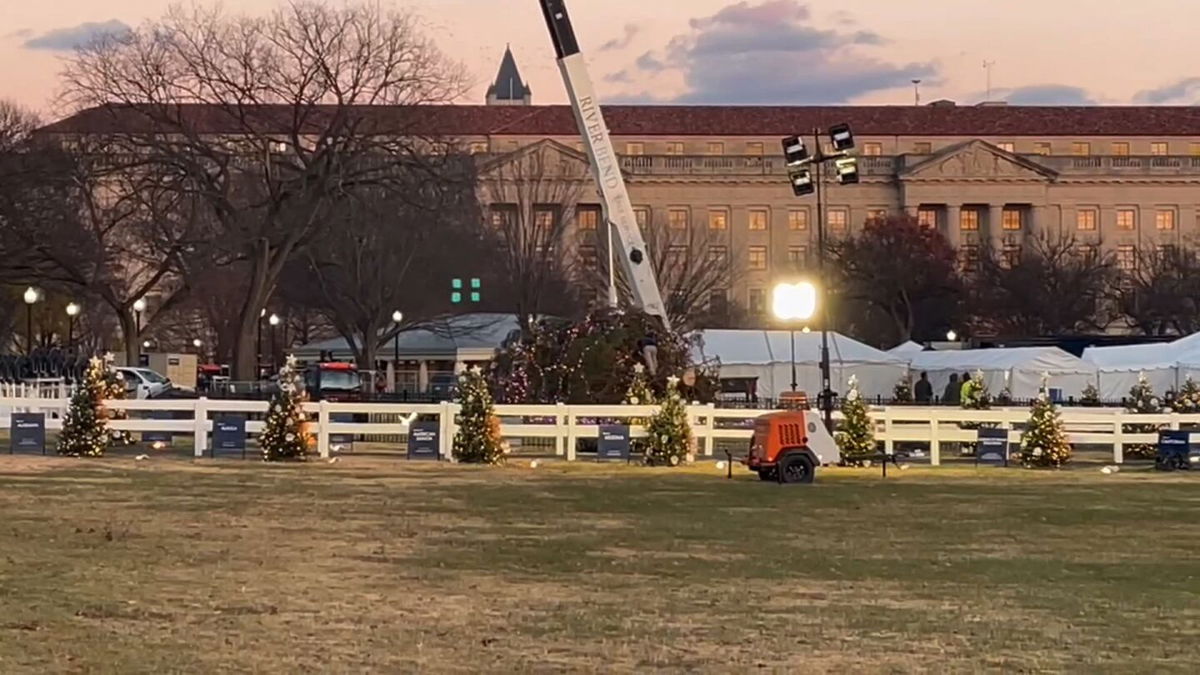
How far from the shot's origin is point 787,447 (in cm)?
2408

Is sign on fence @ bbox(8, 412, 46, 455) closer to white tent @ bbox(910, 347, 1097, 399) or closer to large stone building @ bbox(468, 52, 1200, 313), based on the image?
white tent @ bbox(910, 347, 1097, 399)

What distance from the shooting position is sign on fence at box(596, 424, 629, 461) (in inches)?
1154

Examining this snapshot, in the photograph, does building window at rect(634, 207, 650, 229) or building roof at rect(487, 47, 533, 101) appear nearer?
building window at rect(634, 207, 650, 229)

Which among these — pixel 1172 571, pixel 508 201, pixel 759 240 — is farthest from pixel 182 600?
pixel 759 240

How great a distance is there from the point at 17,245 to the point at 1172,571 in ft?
142

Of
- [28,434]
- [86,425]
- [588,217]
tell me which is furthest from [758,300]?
[86,425]

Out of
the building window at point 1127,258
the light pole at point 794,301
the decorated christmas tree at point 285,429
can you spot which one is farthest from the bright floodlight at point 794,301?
the building window at point 1127,258

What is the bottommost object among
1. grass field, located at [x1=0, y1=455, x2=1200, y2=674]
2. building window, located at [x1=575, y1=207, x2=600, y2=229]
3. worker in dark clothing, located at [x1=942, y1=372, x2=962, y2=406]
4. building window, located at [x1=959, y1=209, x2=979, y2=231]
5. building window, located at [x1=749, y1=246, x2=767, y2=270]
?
grass field, located at [x1=0, y1=455, x2=1200, y2=674]

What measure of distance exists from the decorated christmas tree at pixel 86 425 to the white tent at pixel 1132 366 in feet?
97.9

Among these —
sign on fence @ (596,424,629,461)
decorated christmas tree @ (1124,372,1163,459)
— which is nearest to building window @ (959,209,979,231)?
decorated christmas tree @ (1124,372,1163,459)

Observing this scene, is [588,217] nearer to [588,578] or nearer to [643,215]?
[643,215]

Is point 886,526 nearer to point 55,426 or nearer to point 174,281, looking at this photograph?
point 55,426

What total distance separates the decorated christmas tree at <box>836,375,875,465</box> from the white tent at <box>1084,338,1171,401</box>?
68.4 ft

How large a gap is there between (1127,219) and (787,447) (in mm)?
96685
